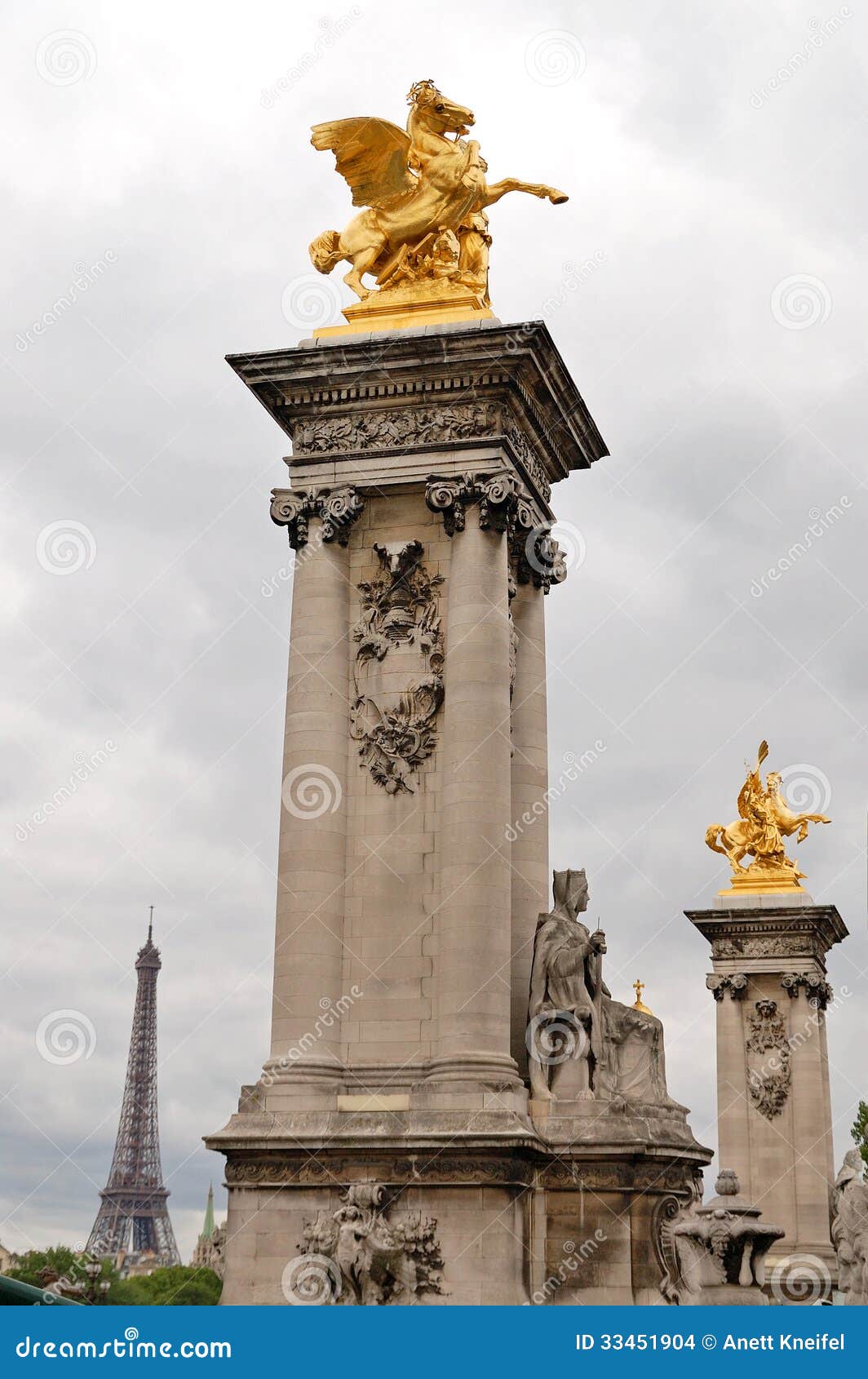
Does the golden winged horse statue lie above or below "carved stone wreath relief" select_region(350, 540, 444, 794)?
above

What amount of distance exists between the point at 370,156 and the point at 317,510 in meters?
6.15

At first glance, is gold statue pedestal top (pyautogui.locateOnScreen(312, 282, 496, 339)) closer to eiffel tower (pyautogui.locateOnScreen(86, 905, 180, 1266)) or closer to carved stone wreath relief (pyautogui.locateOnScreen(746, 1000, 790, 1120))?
carved stone wreath relief (pyautogui.locateOnScreen(746, 1000, 790, 1120))

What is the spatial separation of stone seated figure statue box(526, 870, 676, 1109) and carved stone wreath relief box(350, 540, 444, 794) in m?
3.08

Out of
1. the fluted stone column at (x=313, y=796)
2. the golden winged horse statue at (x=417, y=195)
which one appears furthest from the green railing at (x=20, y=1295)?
the golden winged horse statue at (x=417, y=195)

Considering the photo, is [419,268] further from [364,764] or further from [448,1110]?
→ [448,1110]

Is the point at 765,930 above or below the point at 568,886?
above

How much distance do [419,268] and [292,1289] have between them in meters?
15.8

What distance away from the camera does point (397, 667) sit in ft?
84.6

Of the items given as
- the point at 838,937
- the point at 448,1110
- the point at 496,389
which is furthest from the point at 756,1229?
the point at 838,937

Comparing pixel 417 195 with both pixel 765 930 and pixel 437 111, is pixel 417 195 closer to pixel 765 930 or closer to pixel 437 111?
pixel 437 111

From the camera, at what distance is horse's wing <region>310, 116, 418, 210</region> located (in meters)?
27.7

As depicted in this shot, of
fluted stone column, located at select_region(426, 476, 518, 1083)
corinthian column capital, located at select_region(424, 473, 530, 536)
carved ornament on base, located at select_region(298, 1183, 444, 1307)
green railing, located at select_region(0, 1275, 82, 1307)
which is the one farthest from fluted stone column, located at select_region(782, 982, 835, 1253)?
green railing, located at select_region(0, 1275, 82, 1307)

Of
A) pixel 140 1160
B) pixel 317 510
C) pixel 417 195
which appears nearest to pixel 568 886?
pixel 317 510

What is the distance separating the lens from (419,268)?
27906 millimetres
